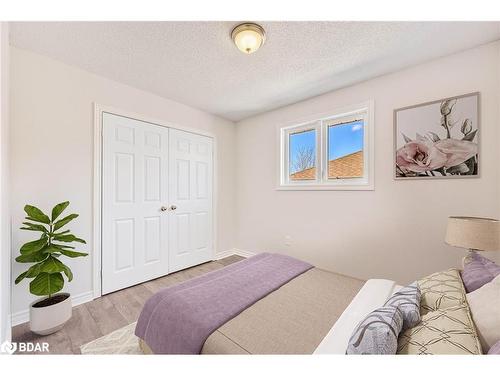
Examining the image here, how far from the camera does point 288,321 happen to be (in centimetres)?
113

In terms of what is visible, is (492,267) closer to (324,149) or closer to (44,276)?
(324,149)

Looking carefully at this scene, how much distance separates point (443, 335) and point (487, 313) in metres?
0.28

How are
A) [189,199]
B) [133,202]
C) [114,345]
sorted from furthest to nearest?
[189,199] < [133,202] < [114,345]

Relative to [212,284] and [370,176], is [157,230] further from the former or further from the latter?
[370,176]

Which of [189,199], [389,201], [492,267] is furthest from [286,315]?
[189,199]

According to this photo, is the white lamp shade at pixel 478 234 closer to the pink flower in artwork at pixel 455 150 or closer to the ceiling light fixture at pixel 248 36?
the pink flower in artwork at pixel 455 150

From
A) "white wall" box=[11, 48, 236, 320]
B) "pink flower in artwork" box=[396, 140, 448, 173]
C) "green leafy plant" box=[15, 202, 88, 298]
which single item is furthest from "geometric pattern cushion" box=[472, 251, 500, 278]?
"white wall" box=[11, 48, 236, 320]

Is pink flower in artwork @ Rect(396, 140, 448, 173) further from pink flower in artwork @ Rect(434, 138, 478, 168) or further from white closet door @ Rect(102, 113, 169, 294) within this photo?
white closet door @ Rect(102, 113, 169, 294)

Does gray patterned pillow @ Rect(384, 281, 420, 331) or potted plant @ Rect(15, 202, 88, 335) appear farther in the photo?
potted plant @ Rect(15, 202, 88, 335)

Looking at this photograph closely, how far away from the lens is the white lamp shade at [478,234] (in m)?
1.39

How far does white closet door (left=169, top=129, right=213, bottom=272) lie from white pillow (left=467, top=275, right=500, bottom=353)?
115 inches

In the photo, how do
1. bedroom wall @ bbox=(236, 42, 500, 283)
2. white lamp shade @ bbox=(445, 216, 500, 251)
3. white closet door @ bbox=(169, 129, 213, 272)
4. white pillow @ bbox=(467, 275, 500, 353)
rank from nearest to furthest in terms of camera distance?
white pillow @ bbox=(467, 275, 500, 353) → white lamp shade @ bbox=(445, 216, 500, 251) → bedroom wall @ bbox=(236, 42, 500, 283) → white closet door @ bbox=(169, 129, 213, 272)

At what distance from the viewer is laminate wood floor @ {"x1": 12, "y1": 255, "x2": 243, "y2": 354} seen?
159 centimetres

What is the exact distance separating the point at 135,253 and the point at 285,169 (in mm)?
2361
